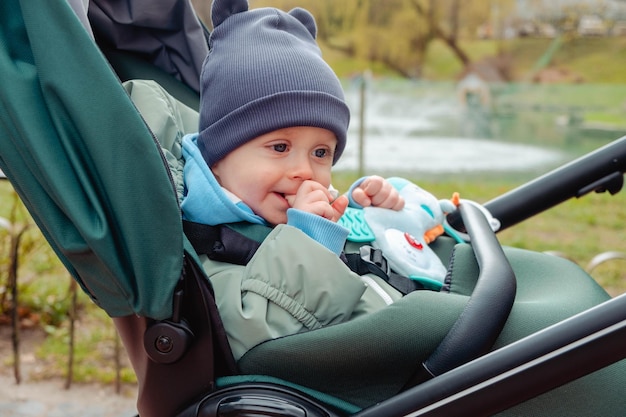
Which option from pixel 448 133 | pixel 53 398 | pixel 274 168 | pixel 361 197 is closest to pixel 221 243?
pixel 274 168

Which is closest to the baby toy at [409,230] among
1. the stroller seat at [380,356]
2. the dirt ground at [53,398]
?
the stroller seat at [380,356]

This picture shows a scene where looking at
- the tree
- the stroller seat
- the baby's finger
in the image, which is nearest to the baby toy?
the baby's finger

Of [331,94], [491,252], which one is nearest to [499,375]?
[491,252]

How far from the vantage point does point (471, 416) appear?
1146 mm

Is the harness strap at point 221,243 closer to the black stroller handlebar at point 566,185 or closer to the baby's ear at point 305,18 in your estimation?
the baby's ear at point 305,18

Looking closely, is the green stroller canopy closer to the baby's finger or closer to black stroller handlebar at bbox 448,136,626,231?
the baby's finger

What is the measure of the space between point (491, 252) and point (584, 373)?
403mm

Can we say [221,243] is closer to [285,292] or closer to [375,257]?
[285,292]

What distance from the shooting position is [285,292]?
1275 mm

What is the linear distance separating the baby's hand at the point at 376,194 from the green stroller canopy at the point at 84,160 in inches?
27.4

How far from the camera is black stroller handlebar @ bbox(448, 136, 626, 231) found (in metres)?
1.92

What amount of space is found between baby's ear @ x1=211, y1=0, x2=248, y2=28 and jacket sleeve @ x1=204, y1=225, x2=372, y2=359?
59 cm

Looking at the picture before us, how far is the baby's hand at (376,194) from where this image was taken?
181 cm

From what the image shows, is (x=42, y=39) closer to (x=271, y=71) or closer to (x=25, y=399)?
(x=271, y=71)
